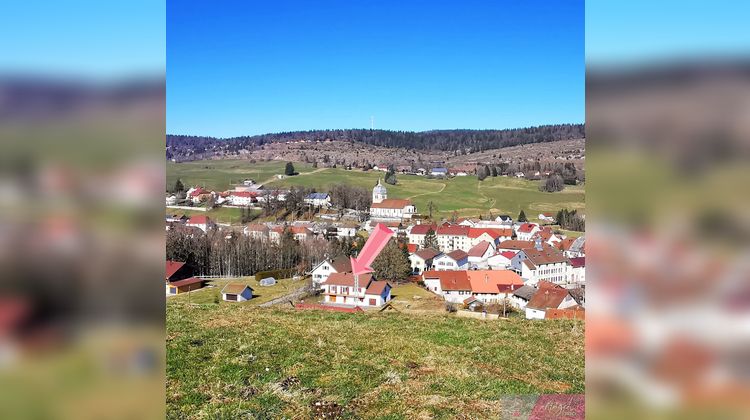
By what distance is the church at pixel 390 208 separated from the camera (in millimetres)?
60750

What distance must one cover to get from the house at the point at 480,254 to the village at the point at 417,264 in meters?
0.10

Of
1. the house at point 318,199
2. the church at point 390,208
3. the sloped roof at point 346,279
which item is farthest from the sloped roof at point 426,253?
the house at point 318,199

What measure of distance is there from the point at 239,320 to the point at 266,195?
5453 cm

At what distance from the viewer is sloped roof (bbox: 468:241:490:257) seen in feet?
152

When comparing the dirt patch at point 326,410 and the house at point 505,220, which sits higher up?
the dirt patch at point 326,410

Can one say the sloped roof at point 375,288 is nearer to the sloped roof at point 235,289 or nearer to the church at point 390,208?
the sloped roof at point 235,289

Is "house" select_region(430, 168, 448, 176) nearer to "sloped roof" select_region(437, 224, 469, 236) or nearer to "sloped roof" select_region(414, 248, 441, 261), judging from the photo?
"sloped roof" select_region(437, 224, 469, 236)

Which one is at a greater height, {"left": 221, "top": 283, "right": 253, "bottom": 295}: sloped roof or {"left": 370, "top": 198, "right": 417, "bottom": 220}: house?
{"left": 370, "top": 198, "right": 417, "bottom": 220}: house

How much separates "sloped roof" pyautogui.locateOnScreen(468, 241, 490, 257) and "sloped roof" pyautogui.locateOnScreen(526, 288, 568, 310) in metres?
25.2

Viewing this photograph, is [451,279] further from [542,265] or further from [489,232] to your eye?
[489,232]

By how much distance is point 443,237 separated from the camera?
50062 mm
